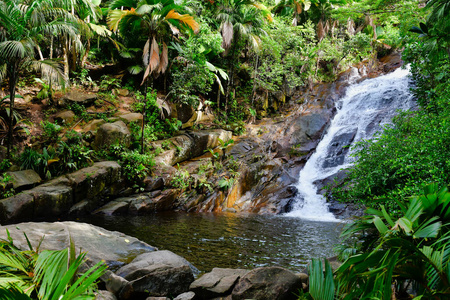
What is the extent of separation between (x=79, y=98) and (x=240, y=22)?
1059cm

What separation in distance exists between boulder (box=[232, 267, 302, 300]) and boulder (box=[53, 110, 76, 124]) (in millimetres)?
12119

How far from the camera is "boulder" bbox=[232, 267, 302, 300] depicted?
3296 millimetres

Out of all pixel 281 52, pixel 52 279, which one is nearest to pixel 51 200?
pixel 52 279

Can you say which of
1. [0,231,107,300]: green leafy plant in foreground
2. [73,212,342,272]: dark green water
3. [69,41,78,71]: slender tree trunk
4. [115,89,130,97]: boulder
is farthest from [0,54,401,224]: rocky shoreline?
[0,231,107,300]: green leafy plant in foreground

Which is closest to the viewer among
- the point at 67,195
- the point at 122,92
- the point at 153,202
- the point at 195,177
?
the point at 67,195

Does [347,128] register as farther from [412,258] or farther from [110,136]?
[412,258]

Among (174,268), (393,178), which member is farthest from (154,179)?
(393,178)

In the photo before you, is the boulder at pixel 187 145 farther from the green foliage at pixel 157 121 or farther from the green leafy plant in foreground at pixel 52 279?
the green leafy plant in foreground at pixel 52 279

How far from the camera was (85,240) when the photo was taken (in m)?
5.03

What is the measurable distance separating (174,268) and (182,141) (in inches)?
403

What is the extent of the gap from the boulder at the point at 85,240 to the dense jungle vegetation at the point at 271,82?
3841 millimetres

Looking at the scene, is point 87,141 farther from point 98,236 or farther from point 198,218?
point 98,236

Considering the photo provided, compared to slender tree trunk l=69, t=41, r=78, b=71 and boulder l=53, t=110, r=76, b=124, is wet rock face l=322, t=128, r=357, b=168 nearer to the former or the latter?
boulder l=53, t=110, r=76, b=124

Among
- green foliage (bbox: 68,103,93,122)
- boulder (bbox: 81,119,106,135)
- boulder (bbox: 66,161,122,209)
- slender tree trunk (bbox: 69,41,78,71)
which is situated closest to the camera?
boulder (bbox: 66,161,122,209)
